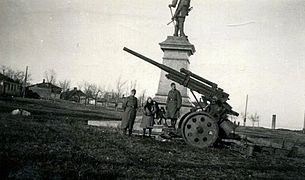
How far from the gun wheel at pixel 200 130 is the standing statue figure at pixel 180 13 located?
533 cm

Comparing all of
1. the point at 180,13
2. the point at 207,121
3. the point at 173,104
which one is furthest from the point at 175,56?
the point at 207,121

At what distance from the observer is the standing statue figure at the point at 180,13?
45.1 feet

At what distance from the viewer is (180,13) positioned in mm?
13938

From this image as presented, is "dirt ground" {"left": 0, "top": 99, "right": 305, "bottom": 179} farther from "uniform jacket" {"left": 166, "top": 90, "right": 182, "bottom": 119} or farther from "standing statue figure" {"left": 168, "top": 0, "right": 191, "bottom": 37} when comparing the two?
"standing statue figure" {"left": 168, "top": 0, "right": 191, "bottom": 37}

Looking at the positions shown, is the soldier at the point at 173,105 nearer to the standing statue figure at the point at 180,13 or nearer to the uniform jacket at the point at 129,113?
the uniform jacket at the point at 129,113

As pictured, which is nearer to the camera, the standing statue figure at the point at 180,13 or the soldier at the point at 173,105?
the soldier at the point at 173,105

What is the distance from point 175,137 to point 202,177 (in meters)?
4.37

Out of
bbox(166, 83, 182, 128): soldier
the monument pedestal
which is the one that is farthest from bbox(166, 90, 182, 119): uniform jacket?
the monument pedestal

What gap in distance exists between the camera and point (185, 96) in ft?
43.5

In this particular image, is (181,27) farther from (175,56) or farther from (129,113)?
(129,113)

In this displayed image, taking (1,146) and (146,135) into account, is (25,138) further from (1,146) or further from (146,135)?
(146,135)

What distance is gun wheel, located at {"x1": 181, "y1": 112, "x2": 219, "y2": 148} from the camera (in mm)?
9367

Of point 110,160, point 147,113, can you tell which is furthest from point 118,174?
→ point 147,113

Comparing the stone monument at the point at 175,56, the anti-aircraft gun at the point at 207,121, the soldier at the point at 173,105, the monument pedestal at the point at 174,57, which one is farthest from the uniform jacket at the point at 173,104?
the monument pedestal at the point at 174,57
